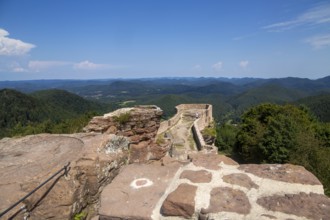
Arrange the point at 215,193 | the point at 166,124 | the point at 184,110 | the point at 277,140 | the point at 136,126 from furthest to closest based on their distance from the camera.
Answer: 1. the point at 184,110
2. the point at 166,124
3. the point at 277,140
4. the point at 136,126
5. the point at 215,193

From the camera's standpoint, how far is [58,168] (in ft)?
8.75

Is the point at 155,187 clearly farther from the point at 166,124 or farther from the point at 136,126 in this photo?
the point at 166,124

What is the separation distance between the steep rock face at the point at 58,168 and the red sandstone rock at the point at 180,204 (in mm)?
899

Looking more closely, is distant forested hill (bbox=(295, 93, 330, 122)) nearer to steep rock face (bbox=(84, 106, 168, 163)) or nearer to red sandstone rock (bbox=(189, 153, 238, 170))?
steep rock face (bbox=(84, 106, 168, 163))

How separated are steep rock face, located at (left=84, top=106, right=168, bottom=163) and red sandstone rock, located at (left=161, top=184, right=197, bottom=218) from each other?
3.80 meters

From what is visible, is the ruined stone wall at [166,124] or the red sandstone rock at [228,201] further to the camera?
the ruined stone wall at [166,124]

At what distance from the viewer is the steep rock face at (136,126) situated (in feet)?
20.7

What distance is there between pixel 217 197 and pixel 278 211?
485 mm

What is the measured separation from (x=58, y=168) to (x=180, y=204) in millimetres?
1324

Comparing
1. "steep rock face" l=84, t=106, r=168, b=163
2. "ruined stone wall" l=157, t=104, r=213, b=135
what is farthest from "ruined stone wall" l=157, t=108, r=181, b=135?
"steep rock face" l=84, t=106, r=168, b=163

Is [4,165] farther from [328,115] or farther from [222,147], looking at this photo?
[328,115]

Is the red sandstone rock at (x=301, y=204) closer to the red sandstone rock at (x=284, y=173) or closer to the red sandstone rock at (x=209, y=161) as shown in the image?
the red sandstone rock at (x=284, y=173)

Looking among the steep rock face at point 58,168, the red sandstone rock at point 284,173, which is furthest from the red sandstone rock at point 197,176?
the steep rock face at point 58,168

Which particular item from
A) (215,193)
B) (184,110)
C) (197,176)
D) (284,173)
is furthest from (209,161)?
(184,110)
